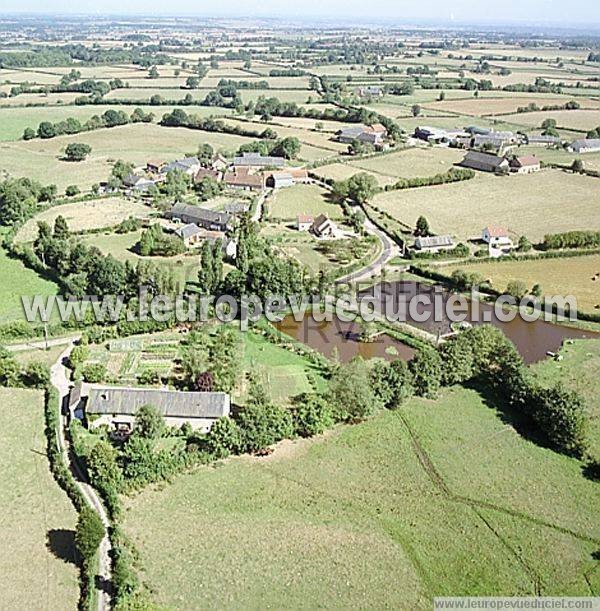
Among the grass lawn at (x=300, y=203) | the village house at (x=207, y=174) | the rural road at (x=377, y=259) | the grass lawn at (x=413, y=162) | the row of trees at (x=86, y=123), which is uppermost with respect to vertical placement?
the row of trees at (x=86, y=123)

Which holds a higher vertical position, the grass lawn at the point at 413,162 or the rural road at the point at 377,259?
the grass lawn at the point at 413,162

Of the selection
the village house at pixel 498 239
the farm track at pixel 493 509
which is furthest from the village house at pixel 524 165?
the farm track at pixel 493 509

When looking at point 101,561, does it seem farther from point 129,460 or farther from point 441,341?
point 441,341

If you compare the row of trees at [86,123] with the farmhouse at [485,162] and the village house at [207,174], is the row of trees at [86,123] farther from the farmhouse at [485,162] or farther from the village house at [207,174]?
the farmhouse at [485,162]

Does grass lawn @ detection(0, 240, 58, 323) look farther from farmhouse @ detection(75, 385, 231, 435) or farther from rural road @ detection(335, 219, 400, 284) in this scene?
rural road @ detection(335, 219, 400, 284)

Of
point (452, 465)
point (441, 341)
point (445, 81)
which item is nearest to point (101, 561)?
point (452, 465)

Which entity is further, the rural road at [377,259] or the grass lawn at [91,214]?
the grass lawn at [91,214]
